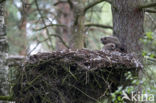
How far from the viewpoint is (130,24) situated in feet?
17.8

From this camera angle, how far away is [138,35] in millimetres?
5371

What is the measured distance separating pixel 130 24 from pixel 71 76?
6.02 ft

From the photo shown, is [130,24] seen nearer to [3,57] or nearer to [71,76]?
[71,76]

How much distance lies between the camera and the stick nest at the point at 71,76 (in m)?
4.36

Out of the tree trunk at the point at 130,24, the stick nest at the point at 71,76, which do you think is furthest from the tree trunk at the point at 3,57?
the tree trunk at the point at 130,24

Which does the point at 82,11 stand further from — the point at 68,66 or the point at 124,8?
the point at 68,66

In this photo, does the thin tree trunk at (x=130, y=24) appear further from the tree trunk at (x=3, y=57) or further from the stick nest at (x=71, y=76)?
the tree trunk at (x=3, y=57)

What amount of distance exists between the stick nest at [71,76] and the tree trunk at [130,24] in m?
0.74

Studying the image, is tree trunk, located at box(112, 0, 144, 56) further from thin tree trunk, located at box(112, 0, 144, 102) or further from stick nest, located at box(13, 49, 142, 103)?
stick nest, located at box(13, 49, 142, 103)

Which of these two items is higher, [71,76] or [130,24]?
[130,24]

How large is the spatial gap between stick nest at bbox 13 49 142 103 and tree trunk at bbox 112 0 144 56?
736mm

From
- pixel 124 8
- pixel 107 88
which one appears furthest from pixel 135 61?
pixel 124 8

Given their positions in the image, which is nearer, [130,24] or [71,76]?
[71,76]

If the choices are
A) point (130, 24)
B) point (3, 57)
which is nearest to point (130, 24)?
point (130, 24)
